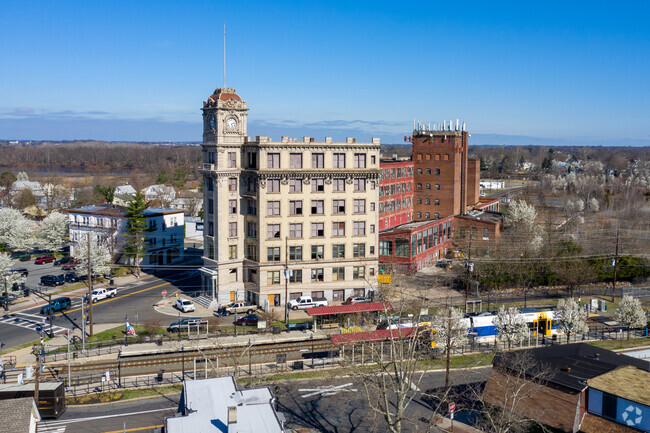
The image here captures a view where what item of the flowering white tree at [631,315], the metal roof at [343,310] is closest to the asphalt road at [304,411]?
the metal roof at [343,310]

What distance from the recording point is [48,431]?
34.6 m

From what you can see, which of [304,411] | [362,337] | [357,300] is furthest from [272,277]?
[304,411]

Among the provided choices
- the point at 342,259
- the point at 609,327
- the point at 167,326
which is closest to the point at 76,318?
the point at 167,326

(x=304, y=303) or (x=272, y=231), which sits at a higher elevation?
(x=272, y=231)

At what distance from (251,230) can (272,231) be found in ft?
8.29

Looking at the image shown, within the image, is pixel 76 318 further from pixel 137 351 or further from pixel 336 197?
pixel 336 197

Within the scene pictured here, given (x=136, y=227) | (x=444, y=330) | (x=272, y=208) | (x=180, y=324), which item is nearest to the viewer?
(x=444, y=330)

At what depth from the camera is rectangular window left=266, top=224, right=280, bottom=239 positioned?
62812mm

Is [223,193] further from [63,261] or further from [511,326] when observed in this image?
[63,261]

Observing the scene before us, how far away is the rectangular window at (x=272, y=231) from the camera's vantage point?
6281 cm

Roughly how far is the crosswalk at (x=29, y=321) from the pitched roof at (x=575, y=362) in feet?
137

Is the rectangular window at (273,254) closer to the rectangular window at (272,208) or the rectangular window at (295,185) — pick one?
the rectangular window at (272,208)

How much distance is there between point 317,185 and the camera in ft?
211

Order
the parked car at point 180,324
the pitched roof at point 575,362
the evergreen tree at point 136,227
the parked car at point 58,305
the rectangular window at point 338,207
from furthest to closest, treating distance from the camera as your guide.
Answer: the evergreen tree at point 136,227
the rectangular window at point 338,207
the parked car at point 58,305
the parked car at point 180,324
the pitched roof at point 575,362
